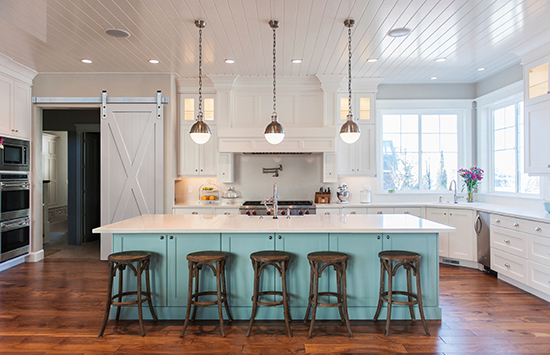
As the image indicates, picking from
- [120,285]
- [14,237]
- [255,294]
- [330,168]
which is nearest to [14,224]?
[14,237]

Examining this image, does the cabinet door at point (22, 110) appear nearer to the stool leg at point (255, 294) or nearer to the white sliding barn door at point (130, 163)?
the white sliding barn door at point (130, 163)

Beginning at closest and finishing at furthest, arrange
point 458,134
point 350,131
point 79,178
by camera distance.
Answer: point 350,131, point 458,134, point 79,178

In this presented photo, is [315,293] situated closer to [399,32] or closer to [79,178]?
[399,32]

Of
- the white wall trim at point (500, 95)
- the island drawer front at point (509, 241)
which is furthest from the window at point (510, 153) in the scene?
the island drawer front at point (509, 241)

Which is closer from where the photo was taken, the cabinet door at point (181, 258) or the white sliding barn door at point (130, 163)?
the cabinet door at point (181, 258)

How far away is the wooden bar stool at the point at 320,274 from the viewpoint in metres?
2.82

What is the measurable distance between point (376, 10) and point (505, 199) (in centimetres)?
361

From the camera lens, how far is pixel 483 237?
465cm

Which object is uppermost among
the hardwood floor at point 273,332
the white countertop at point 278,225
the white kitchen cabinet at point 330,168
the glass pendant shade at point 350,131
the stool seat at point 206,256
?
the glass pendant shade at point 350,131

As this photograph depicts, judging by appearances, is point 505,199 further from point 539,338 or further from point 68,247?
point 68,247

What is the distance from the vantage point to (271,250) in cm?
314

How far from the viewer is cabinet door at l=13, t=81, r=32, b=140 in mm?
4974

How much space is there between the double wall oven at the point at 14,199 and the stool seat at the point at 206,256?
3397 mm

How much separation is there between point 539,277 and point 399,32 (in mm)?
3009
